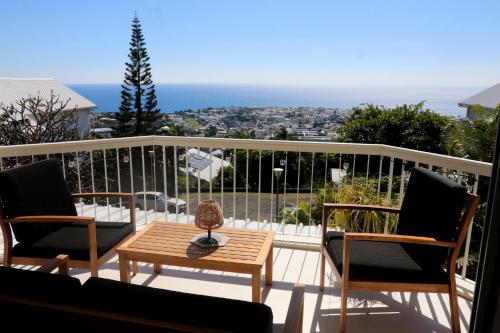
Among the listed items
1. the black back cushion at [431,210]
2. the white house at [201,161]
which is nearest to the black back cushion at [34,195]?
the white house at [201,161]

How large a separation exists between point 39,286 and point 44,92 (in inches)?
720

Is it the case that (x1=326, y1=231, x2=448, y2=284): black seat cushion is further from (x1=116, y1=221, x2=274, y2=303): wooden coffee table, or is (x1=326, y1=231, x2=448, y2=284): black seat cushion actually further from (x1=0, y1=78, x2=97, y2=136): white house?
(x1=0, y1=78, x2=97, y2=136): white house

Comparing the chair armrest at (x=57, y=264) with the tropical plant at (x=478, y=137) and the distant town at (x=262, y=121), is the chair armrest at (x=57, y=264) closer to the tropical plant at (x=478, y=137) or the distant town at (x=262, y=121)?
the tropical plant at (x=478, y=137)

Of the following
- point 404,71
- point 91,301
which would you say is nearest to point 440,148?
point 404,71

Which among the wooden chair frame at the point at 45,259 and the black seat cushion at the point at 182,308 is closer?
the black seat cushion at the point at 182,308

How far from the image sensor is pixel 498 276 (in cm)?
74

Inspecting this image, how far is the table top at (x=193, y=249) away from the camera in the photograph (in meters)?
2.41

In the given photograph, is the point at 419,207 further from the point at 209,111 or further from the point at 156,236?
the point at 209,111

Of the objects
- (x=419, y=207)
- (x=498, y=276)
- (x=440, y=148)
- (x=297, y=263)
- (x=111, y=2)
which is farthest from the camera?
(x=111, y=2)

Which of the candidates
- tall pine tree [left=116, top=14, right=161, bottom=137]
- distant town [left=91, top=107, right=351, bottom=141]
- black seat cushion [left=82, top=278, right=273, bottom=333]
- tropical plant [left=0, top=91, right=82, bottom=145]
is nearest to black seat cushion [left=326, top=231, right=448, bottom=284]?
black seat cushion [left=82, top=278, right=273, bottom=333]

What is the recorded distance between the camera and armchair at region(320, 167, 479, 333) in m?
2.24

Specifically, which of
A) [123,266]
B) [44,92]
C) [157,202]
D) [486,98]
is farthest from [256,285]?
[44,92]

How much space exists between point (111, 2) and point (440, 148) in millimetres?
13227

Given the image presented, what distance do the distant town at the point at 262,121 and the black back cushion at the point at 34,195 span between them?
739 centimetres
